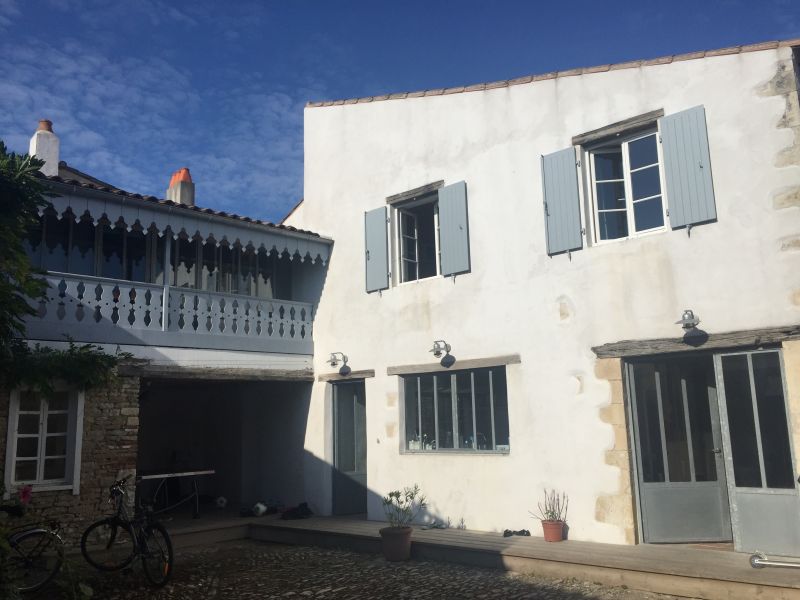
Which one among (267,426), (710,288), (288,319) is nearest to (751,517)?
(710,288)

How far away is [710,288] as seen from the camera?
23.6ft

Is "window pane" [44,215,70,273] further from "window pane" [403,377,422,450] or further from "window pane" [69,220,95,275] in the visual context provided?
"window pane" [403,377,422,450]

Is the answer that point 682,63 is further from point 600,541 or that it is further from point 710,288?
point 600,541

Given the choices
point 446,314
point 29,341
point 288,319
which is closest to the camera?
point 29,341

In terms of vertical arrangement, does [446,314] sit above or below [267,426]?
above

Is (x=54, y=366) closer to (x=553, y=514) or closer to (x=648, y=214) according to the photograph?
(x=553, y=514)

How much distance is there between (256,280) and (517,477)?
5517 millimetres

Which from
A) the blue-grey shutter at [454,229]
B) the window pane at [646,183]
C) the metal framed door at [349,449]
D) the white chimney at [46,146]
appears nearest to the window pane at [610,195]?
the window pane at [646,183]

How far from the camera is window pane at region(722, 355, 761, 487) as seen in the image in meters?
6.89

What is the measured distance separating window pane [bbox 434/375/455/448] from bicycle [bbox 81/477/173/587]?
3755 millimetres

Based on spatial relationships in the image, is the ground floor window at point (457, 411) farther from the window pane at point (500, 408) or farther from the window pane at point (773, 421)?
the window pane at point (773, 421)

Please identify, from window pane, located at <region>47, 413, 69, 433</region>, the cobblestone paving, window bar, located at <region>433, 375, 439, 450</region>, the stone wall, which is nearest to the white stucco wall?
window bar, located at <region>433, 375, 439, 450</region>

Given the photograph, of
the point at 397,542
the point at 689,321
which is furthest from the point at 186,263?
the point at 689,321

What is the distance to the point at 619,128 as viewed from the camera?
26.3ft
